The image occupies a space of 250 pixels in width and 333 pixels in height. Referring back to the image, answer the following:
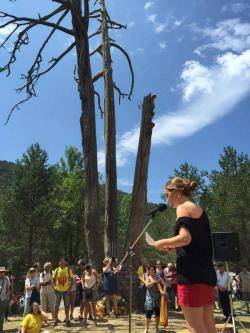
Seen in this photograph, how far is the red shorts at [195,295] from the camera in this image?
10.5ft

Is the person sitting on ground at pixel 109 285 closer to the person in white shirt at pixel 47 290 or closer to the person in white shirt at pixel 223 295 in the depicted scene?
the person in white shirt at pixel 47 290

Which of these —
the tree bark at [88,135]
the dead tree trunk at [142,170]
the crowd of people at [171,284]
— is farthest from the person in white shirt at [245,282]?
the tree bark at [88,135]

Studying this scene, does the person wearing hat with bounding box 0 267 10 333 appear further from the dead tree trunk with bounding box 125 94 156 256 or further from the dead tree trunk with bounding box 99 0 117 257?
the dead tree trunk with bounding box 125 94 156 256

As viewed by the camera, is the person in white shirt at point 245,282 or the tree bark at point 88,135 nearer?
the tree bark at point 88,135

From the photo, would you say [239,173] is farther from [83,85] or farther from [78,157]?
[83,85]

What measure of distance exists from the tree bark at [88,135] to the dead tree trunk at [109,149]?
0.40m

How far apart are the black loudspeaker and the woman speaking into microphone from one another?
4.64m

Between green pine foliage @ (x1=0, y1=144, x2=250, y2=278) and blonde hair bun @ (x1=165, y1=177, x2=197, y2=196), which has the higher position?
green pine foliage @ (x1=0, y1=144, x2=250, y2=278)

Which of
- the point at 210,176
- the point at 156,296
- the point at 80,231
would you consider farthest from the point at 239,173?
the point at 156,296

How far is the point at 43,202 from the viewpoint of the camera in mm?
36375

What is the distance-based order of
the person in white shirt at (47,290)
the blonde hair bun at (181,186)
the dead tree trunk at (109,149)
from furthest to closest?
1. the dead tree trunk at (109,149)
2. the person in white shirt at (47,290)
3. the blonde hair bun at (181,186)

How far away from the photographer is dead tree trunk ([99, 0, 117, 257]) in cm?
1436

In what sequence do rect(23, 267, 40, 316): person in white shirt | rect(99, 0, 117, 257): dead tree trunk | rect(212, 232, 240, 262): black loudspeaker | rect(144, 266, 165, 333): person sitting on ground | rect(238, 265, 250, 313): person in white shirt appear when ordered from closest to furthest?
rect(212, 232, 240, 262): black loudspeaker, rect(144, 266, 165, 333): person sitting on ground, rect(23, 267, 40, 316): person in white shirt, rect(99, 0, 117, 257): dead tree trunk, rect(238, 265, 250, 313): person in white shirt

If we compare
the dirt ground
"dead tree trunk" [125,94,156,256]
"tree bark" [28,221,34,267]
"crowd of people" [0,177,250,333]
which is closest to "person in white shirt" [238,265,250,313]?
"crowd of people" [0,177,250,333]
